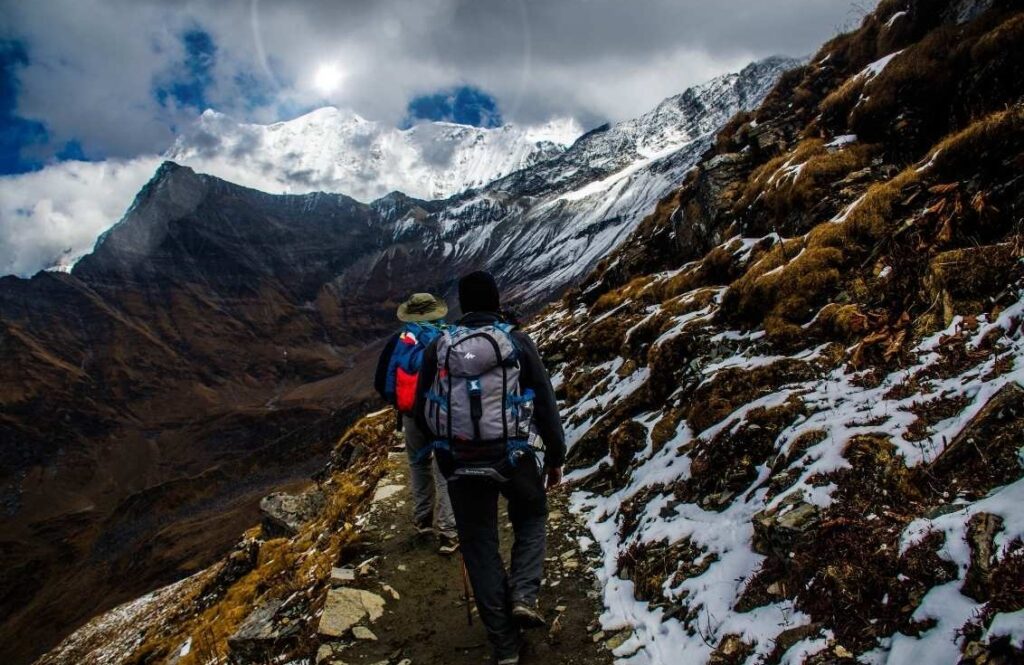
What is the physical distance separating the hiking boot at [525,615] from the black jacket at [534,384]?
1362 millimetres

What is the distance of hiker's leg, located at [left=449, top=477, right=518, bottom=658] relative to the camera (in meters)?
5.36

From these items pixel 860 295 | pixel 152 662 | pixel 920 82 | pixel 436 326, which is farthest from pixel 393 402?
pixel 920 82

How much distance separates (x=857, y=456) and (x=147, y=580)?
6188 inches

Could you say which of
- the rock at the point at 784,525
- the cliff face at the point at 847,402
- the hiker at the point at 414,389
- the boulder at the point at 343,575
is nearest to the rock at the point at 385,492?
the hiker at the point at 414,389

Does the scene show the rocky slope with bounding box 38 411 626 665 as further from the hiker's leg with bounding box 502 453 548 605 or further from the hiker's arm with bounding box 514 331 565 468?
the hiker's arm with bounding box 514 331 565 468

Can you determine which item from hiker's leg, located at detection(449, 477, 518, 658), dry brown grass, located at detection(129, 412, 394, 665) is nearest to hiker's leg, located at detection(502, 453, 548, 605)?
hiker's leg, located at detection(449, 477, 518, 658)

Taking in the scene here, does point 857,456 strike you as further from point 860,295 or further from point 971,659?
point 860,295

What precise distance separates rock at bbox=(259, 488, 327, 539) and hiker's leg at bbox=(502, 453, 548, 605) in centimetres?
1204

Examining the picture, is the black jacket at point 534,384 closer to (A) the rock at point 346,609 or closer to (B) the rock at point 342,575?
(A) the rock at point 346,609

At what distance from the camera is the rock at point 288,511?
16.2 meters

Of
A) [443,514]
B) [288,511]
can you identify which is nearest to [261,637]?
[443,514]

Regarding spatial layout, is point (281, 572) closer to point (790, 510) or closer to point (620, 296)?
point (790, 510)

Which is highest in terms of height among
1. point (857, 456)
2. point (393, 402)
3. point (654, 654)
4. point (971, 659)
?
point (393, 402)

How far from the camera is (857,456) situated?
5.52 m
